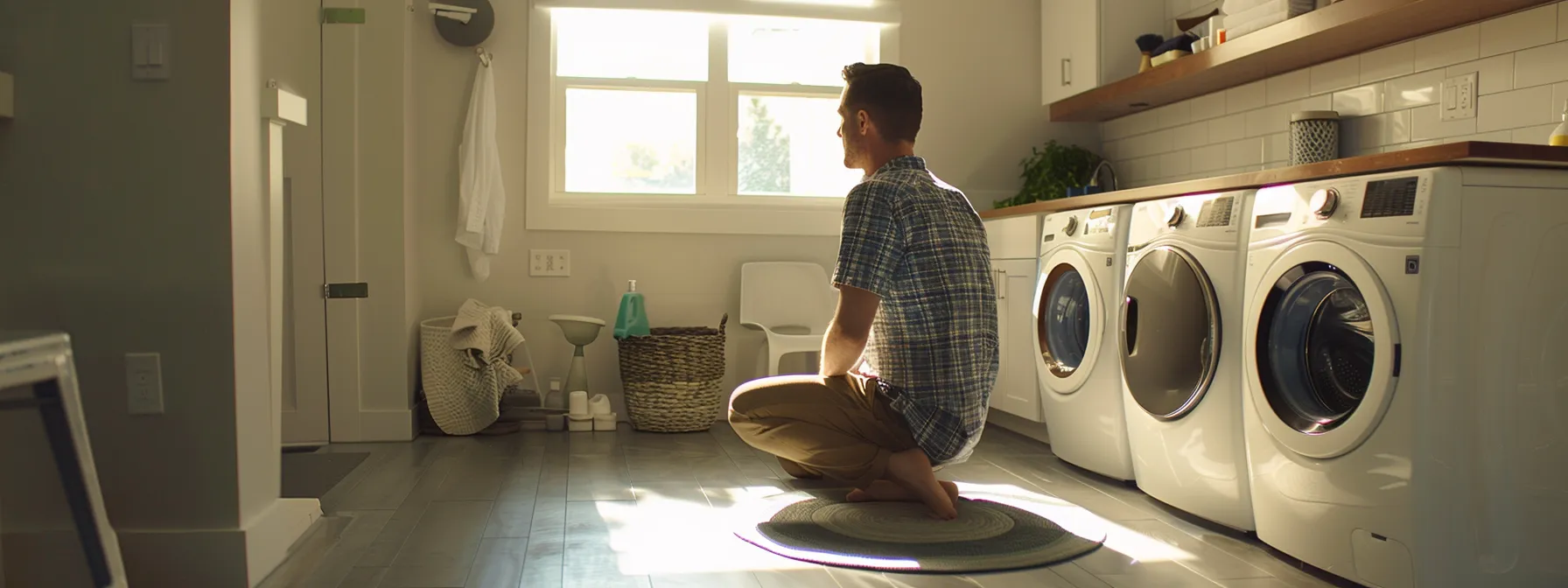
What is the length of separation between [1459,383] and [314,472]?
9.97 ft

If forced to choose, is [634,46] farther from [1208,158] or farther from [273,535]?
[273,535]

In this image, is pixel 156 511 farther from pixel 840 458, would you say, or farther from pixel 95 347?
pixel 840 458

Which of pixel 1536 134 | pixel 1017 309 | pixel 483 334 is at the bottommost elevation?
pixel 483 334

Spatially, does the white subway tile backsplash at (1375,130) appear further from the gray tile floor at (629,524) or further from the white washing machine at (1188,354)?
the gray tile floor at (629,524)

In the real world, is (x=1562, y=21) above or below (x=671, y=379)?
above

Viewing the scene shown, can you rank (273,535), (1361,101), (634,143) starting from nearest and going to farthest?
1. (273,535)
2. (1361,101)
3. (634,143)

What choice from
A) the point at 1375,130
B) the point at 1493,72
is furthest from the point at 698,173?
the point at 1493,72

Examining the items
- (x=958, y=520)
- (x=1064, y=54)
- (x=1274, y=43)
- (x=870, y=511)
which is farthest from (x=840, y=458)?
(x=1064, y=54)

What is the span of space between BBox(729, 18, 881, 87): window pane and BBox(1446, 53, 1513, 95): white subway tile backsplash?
2.45 meters

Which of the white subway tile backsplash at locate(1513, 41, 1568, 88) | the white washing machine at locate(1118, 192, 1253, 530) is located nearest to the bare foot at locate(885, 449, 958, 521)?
the white washing machine at locate(1118, 192, 1253, 530)

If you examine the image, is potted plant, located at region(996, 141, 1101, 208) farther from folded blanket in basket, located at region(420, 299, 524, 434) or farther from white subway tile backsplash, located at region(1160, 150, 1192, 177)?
folded blanket in basket, located at region(420, 299, 524, 434)

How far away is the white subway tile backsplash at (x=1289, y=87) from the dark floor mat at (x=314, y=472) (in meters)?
3.25

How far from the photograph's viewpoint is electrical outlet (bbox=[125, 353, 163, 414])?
216cm

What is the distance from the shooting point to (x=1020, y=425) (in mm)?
4273
